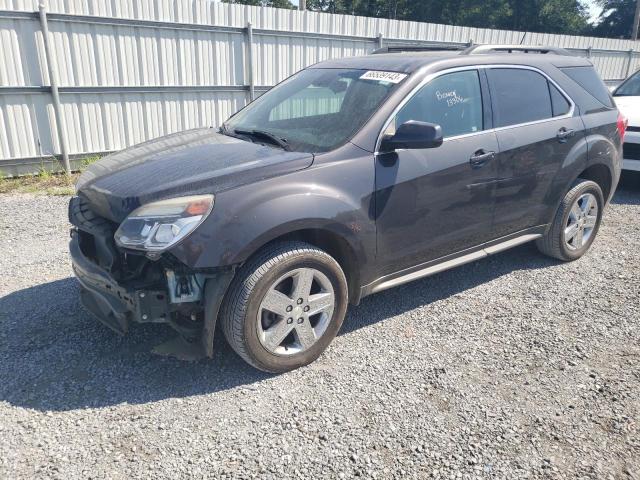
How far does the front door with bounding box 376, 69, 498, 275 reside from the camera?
11.2 feet

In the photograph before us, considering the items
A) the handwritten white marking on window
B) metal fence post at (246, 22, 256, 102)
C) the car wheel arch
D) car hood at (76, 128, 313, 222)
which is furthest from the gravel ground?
metal fence post at (246, 22, 256, 102)

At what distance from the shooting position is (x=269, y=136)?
3.67 metres

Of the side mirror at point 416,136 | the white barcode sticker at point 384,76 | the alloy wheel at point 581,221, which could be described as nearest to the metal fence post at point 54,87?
the white barcode sticker at point 384,76

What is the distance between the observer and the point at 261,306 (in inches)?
119

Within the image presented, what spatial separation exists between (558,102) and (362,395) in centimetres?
311

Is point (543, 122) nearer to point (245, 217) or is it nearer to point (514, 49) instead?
point (514, 49)

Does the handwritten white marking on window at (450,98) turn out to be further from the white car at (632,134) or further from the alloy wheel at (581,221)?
the white car at (632,134)

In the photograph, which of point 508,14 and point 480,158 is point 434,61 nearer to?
point 480,158

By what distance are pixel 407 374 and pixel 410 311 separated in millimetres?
857

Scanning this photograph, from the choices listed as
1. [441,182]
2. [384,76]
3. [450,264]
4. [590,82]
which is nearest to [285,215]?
[441,182]

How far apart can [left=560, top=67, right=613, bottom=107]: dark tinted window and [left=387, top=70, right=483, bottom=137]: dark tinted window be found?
130 centimetres

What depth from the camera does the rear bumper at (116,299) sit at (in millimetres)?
2852

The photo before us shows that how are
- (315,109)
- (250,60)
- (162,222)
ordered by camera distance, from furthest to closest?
(250,60) < (315,109) < (162,222)

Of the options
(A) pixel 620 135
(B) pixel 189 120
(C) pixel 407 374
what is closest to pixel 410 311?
(C) pixel 407 374
